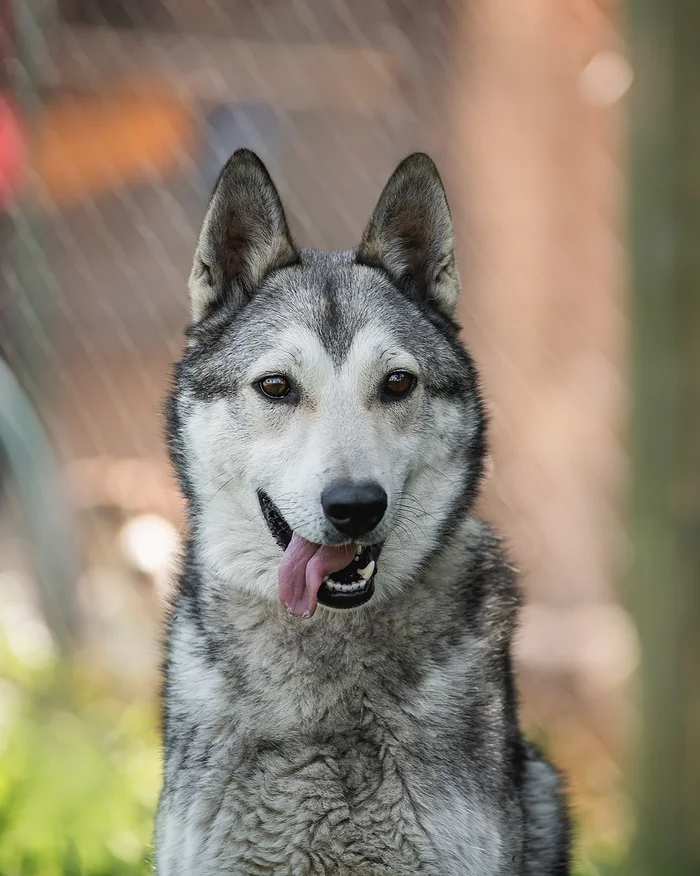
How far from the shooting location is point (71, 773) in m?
4.35

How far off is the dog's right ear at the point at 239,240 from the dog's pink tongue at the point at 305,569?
73cm

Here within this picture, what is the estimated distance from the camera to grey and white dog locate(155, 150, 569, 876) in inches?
101

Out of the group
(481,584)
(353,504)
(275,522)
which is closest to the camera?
(353,504)

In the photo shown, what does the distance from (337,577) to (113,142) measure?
152 inches

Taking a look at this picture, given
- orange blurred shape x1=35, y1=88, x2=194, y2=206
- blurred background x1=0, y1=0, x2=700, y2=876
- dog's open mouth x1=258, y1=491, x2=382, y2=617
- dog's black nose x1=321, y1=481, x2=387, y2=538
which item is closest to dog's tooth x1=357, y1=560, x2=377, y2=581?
dog's open mouth x1=258, y1=491, x2=382, y2=617

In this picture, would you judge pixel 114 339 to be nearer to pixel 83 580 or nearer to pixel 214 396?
pixel 83 580

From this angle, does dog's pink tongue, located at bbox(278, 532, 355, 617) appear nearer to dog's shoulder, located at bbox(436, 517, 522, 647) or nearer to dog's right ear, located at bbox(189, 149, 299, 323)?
dog's shoulder, located at bbox(436, 517, 522, 647)

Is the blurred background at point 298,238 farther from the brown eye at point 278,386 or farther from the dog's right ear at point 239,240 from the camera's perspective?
the brown eye at point 278,386

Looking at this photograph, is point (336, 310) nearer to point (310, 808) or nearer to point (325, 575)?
point (325, 575)

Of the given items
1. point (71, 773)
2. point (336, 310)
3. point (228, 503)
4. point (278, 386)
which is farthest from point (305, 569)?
point (71, 773)

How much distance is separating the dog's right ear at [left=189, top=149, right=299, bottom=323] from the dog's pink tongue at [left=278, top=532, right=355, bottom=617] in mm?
732

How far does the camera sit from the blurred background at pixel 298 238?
5223 mm

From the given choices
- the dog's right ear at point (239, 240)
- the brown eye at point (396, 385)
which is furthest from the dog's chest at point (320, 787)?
the dog's right ear at point (239, 240)

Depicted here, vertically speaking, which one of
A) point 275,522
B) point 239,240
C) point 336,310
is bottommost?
point 275,522
